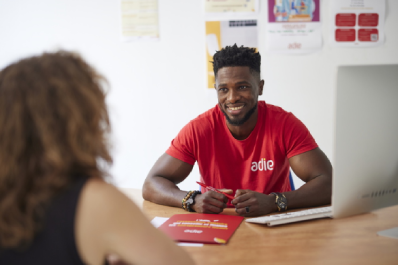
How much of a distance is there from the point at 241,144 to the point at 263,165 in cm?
15

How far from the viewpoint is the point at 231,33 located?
2645 millimetres

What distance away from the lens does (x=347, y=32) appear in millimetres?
2641

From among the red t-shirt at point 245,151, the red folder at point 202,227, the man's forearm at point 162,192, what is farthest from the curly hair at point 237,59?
the red folder at point 202,227

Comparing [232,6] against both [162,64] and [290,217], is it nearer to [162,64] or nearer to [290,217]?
[162,64]

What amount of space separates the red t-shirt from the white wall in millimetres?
880

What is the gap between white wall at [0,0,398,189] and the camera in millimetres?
2666

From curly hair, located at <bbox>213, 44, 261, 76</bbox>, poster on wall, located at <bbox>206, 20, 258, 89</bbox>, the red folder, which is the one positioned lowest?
the red folder

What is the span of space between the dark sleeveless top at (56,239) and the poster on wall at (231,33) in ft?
7.06

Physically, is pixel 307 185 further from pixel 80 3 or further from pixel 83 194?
pixel 80 3

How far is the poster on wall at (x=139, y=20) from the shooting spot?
270cm

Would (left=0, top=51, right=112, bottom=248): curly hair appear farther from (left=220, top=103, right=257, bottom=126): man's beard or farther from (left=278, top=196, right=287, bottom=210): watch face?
(left=220, top=103, right=257, bottom=126): man's beard

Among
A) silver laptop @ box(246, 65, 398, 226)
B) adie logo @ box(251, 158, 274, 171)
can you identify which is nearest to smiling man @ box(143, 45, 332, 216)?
adie logo @ box(251, 158, 274, 171)

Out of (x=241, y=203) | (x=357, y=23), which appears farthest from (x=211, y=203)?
(x=357, y=23)

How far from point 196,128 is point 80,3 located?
164cm
